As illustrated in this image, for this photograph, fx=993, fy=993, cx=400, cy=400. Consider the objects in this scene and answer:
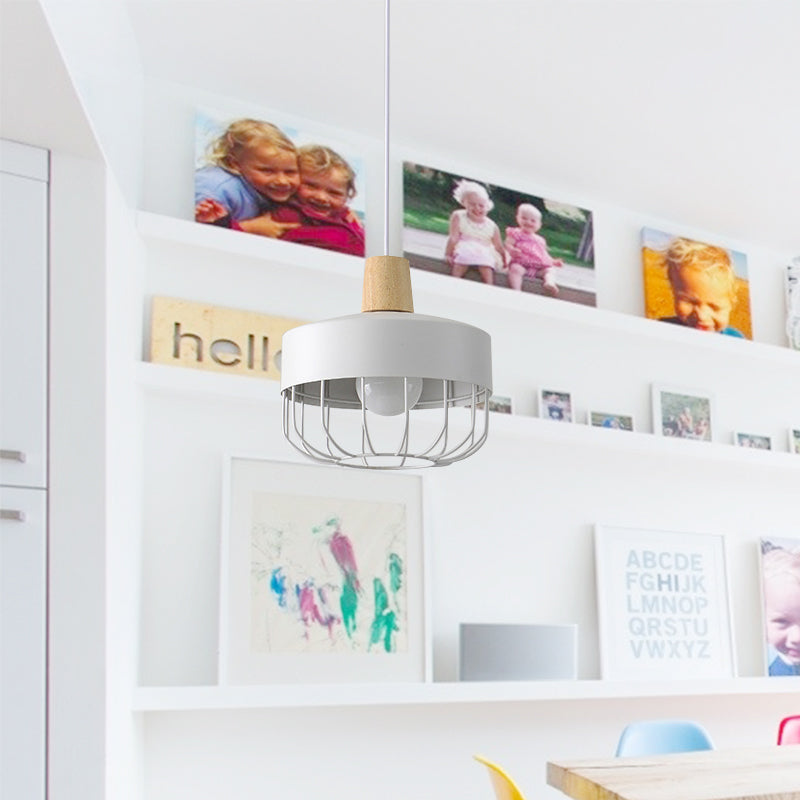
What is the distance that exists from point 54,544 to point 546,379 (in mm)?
1993

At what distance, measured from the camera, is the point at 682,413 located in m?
3.89

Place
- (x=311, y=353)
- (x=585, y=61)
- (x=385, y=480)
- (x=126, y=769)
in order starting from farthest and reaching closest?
(x=385, y=480) < (x=585, y=61) < (x=126, y=769) < (x=311, y=353)

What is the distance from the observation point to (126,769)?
242 cm

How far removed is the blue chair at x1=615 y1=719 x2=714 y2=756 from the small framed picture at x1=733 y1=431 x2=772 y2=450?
1.36 m

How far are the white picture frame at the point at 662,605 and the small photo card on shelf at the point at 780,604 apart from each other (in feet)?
0.67

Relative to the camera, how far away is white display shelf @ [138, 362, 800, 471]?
9.31 feet

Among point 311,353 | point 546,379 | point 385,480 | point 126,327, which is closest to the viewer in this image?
point 311,353

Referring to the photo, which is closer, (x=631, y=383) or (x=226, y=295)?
(x=226, y=295)

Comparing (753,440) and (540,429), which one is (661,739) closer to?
(540,429)

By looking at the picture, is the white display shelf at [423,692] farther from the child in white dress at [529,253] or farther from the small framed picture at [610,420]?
the child in white dress at [529,253]

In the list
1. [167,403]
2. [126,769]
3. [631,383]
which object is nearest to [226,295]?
[167,403]

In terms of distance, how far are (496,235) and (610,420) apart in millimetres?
810

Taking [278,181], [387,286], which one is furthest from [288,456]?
[387,286]

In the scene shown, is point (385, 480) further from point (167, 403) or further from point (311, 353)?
point (311, 353)
